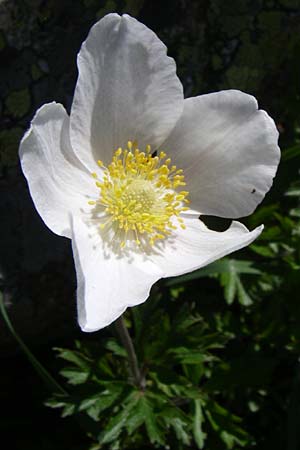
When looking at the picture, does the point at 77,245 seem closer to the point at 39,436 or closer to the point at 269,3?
the point at 39,436

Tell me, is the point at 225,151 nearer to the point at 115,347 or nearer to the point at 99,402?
the point at 115,347

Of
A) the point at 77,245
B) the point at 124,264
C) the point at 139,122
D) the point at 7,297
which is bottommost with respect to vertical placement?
the point at 7,297

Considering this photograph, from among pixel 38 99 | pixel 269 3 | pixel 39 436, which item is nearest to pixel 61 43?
pixel 38 99

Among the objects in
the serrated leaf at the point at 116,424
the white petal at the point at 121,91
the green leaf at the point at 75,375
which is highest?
the white petal at the point at 121,91

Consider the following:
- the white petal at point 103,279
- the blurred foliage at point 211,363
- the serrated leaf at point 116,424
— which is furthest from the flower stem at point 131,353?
the white petal at point 103,279

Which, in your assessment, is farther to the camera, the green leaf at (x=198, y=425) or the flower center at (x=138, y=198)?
the green leaf at (x=198, y=425)

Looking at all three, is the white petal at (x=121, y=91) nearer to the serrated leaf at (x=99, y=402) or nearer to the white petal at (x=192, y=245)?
the white petal at (x=192, y=245)

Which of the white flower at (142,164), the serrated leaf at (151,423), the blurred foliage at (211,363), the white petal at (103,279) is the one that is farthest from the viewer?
the blurred foliage at (211,363)
